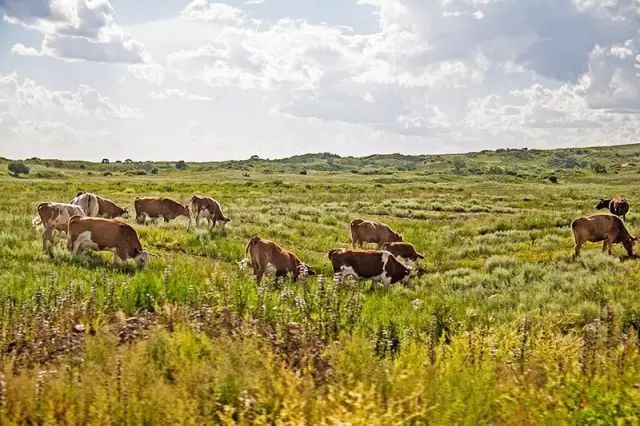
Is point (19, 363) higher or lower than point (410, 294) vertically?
higher

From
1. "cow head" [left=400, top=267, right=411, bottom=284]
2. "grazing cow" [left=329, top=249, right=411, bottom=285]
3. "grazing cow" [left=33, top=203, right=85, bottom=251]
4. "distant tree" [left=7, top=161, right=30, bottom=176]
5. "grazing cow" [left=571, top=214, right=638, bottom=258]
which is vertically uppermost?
"distant tree" [left=7, top=161, right=30, bottom=176]

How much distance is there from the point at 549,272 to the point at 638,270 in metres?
2.63

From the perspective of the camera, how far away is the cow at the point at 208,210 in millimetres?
29625

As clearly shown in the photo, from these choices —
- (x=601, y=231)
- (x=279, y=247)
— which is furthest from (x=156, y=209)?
(x=601, y=231)

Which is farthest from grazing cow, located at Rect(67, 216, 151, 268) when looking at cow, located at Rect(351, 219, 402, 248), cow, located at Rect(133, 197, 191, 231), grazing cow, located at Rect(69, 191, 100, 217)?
cow, located at Rect(133, 197, 191, 231)

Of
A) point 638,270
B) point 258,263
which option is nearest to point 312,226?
point 258,263

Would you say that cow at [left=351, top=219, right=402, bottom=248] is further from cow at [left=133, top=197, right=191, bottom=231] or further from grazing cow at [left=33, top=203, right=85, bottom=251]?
grazing cow at [left=33, top=203, right=85, bottom=251]

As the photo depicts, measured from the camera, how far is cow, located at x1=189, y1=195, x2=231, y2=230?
29625 millimetres

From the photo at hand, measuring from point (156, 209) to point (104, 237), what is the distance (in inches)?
594

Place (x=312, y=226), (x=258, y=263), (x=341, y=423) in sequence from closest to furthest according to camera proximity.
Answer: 1. (x=341, y=423)
2. (x=258, y=263)
3. (x=312, y=226)

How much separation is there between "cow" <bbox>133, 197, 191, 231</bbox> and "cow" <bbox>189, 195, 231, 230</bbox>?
200cm

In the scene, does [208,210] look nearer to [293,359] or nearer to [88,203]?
[88,203]

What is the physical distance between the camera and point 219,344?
22.0 feet

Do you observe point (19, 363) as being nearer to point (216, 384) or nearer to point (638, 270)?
point (216, 384)
